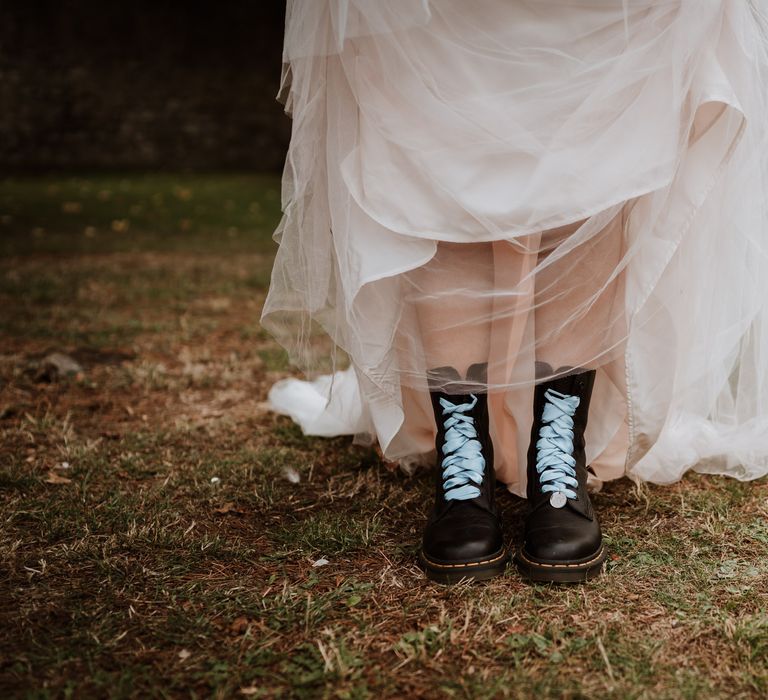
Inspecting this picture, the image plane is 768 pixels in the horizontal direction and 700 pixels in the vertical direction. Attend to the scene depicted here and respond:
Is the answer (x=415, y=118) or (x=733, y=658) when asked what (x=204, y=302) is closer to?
→ (x=415, y=118)

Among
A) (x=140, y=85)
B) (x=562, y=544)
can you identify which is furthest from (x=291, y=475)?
(x=140, y=85)

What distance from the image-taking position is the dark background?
11.7 m

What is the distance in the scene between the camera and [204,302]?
150 inches

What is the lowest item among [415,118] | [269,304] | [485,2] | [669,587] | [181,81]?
[181,81]

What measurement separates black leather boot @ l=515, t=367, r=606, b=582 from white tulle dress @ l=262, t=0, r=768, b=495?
0.19ft

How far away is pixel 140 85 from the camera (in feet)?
39.8

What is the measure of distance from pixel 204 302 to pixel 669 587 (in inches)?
112

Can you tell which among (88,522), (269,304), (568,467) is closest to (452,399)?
(568,467)

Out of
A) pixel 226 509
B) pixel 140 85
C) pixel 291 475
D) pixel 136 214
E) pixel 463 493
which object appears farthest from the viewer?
pixel 140 85

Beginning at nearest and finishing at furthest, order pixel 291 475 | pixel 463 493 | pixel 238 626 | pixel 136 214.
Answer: pixel 238 626 < pixel 463 493 < pixel 291 475 < pixel 136 214

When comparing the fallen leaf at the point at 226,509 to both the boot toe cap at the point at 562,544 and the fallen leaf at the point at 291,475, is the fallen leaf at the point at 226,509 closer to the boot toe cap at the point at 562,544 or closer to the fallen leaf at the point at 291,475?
the fallen leaf at the point at 291,475

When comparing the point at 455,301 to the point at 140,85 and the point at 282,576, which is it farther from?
the point at 140,85

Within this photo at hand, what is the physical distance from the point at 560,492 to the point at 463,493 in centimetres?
17

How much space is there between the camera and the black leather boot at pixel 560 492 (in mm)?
1356
